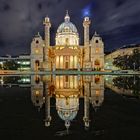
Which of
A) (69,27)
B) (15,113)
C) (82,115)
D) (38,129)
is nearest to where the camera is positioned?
(38,129)

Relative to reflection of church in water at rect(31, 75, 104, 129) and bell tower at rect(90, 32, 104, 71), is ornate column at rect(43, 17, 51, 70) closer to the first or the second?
bell tower at rect(90, 32, 104, 71)

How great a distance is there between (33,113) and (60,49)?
249ft

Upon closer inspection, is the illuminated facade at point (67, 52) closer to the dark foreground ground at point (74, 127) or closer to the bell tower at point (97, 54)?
the bell tower at point (97, 54)

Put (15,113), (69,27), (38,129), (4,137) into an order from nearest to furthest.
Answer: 1. (4,137)
2. (38,129)
3. (15,113)
4. (69,27)

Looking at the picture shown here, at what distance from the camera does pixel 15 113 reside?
1192cm

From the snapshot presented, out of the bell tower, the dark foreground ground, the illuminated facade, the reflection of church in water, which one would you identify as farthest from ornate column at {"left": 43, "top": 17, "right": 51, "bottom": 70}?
the dark foreground ground

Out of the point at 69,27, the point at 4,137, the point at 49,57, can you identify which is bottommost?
the point at 4,137

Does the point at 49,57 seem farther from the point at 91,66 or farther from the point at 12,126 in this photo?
the point at 12,126

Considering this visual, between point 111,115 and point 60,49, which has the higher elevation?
point 60,49

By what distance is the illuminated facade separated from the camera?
8619cm

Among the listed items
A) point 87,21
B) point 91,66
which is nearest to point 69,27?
point 87,21

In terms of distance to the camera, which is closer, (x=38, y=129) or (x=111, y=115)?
(x=38, y=129)

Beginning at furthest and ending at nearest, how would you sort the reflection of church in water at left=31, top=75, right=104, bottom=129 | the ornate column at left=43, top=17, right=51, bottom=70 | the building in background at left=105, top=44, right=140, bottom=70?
the building in background at left=105, top=44, right=140, bottom=70, the ornate column at left=43, top=17, right=51, bottom=70, the reflection of church in water at left=31, top=75, right=104, bottom=129

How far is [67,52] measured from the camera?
86.6 metres
